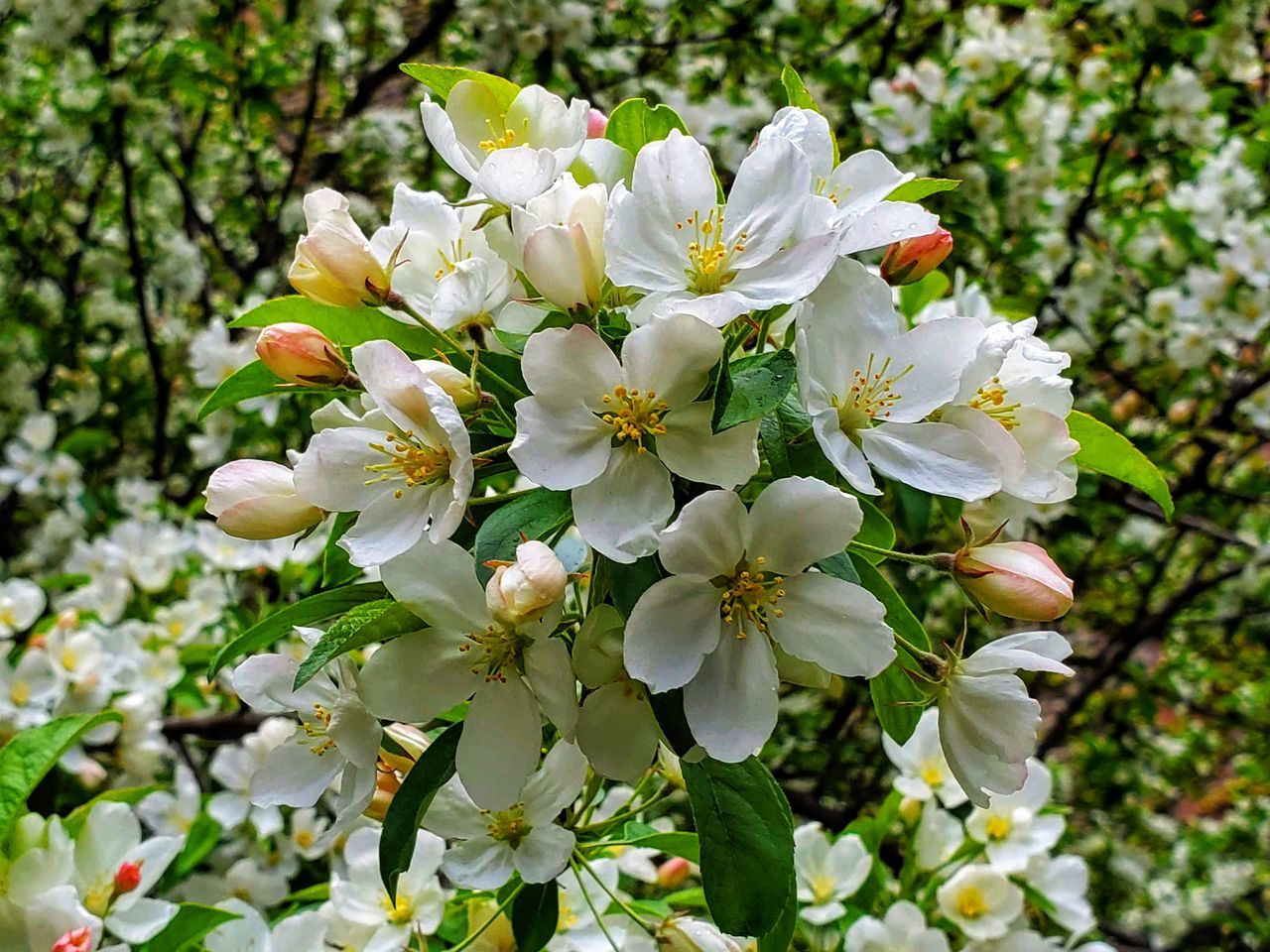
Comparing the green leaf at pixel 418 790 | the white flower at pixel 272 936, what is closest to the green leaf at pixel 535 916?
the green leaf at pixel 418 790

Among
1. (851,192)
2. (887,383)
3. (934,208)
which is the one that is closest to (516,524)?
(887,383)

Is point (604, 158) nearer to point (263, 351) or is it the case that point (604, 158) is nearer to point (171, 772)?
point (263, 351)

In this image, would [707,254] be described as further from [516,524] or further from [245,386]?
[245,386]

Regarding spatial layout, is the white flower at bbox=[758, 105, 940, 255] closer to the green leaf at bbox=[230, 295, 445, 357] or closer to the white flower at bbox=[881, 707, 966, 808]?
the green leaf at bbox=[230, 295, 445, 357]

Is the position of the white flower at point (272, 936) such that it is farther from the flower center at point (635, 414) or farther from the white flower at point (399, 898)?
the flower center at point (635, 414)

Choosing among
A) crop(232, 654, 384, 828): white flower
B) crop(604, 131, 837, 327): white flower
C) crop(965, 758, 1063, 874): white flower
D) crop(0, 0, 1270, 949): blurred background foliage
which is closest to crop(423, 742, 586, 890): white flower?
crop(232, 654, 384, 828): white flower

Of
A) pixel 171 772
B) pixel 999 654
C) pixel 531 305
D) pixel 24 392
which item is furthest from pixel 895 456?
pixel 24 392
